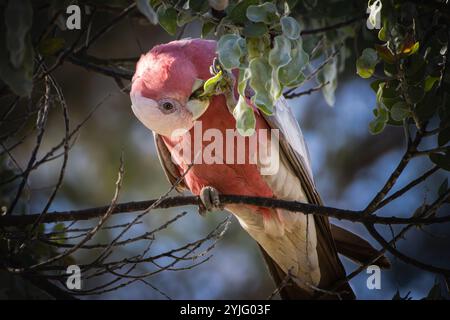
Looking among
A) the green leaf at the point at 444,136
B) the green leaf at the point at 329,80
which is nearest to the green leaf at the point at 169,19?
the green leaf at the point at 444,136

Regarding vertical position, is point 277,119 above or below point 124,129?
below

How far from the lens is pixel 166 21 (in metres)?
2.26

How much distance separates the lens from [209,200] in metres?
3.00

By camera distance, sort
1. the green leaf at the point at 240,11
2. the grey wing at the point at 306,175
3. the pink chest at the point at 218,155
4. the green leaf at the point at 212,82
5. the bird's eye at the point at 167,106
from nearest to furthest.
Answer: the green leaf at the point at 240,11 → the green leaf at the point at 212,82 → the bird's eye at the point at 167,106 → the pink chest at the point at 218,155 → the grey wing at the point at 306,175

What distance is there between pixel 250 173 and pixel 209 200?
22cm

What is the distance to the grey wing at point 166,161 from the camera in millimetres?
3342

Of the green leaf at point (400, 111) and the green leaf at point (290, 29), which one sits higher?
the green leaf at point (400, 111)

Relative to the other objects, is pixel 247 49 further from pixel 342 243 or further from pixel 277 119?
pixel 342 243

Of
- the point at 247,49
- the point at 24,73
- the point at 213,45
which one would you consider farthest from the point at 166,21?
the point at 213,45

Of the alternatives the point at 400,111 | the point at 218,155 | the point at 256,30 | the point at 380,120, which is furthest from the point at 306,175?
the point at 256,30

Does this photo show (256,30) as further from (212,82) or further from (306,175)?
(306,175)

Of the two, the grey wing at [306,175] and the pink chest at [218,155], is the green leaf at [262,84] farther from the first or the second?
the grey wing at [306,175]
